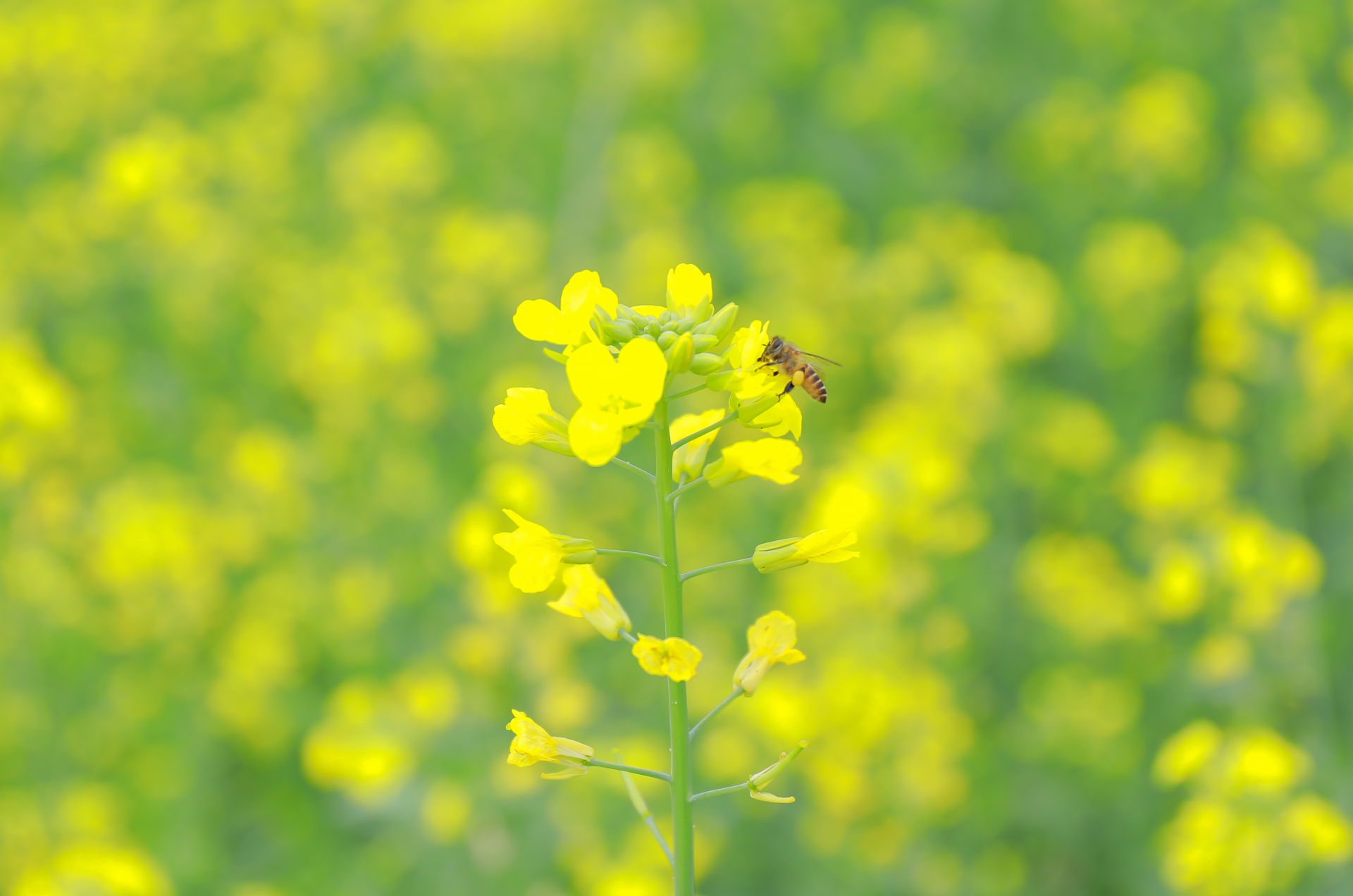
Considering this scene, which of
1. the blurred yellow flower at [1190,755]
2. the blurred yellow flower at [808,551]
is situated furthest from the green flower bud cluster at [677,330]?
the blurred yellow flower at [1190,755]

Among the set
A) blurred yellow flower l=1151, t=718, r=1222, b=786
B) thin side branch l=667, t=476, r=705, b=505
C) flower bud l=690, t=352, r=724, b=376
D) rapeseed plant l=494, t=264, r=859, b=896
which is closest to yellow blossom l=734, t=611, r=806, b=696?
rapeseed plant l=494, t=264, r=859, b=896

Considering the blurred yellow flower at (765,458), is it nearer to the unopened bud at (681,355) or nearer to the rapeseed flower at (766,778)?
the unopened bud at (681,355)

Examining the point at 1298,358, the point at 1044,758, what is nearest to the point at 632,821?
the point at 1044,758

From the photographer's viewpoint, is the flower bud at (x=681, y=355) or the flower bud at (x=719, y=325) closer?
the flower bud at (x=681, y=355)

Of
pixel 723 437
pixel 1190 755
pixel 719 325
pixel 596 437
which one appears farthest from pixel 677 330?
pixel 723 437

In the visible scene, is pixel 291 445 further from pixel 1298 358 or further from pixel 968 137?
pixel 968 137

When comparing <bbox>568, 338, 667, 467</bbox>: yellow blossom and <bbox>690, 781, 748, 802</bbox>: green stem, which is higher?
<bbox>568, 338, 667, 467</bbox>: yellow blossom

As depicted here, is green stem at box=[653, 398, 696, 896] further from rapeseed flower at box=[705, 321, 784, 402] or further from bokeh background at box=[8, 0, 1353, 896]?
bokeh background at box=[8, 0, 1353, 896]
